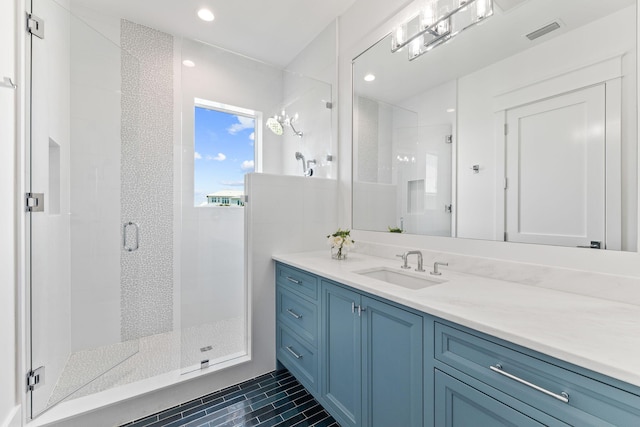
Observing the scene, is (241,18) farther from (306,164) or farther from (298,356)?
(298,356)

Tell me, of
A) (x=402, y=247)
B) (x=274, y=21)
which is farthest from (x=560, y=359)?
(x=274, y=21)

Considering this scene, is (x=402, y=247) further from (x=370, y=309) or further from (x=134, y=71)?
(x=134, y=71)

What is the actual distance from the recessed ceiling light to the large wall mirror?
1.47 metres

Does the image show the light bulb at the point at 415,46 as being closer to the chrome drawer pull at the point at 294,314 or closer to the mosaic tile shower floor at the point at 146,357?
the chrome drawer pull at the point at 294,314

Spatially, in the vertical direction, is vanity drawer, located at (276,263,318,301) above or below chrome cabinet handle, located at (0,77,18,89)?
below

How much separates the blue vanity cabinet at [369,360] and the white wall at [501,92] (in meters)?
0.73

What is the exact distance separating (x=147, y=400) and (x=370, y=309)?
1494mm

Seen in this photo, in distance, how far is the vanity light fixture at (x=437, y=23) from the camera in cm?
144

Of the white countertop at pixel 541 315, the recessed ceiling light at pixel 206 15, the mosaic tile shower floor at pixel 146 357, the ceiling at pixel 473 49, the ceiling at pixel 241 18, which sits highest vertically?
the ceiling at pixel 241 18

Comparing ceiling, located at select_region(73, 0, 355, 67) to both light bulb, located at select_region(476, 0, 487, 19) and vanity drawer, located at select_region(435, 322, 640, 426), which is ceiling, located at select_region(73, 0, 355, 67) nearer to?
light bulb, located at select_region(476, 0, 487, 19)

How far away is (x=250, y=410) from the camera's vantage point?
1.60 meters

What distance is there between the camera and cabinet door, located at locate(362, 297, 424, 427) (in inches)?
40.0

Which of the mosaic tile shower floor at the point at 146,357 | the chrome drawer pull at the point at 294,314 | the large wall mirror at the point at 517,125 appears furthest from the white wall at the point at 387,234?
the mosaic tile shower floor at the point at 146,357

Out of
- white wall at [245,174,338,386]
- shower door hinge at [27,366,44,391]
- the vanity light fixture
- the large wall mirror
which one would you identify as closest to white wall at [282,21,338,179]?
white wall at [245,174,338,386]
